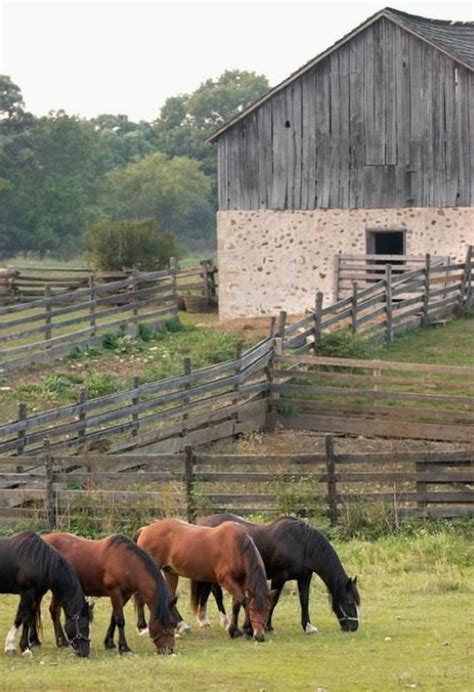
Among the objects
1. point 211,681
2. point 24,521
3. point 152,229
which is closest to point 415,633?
point 211,681

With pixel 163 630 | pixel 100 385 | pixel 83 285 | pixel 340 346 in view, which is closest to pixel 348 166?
pixel 83 285

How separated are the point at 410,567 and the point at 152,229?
81.4 ft

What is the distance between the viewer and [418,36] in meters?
35.0

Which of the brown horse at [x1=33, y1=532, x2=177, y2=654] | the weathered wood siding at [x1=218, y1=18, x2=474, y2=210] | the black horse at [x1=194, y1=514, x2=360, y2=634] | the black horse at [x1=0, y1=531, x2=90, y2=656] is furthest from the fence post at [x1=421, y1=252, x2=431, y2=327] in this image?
the black horse at [x1=0, y1=531, x2=90, y2=656]

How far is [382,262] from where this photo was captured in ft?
116

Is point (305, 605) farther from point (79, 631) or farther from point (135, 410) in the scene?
point (135, 410)

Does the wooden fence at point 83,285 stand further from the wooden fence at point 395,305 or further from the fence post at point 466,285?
the fence post at point 466,285

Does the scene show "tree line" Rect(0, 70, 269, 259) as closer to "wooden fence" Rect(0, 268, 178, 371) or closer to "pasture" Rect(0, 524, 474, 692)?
"wooden fence" Rect(0, 268, 178, 371)

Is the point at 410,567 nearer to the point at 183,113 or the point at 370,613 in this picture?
the point at 370,613

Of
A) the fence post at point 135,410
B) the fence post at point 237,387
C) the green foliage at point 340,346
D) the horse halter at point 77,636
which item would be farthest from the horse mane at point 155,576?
the green foliage at point 340,346

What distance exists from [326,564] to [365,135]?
23.0 metres

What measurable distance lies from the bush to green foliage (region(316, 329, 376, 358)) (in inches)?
501

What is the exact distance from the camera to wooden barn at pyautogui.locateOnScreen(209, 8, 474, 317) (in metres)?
35.2

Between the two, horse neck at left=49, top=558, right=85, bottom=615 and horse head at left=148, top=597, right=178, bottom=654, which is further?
horse neck at left=49, top=558, right=85, bottom=615
